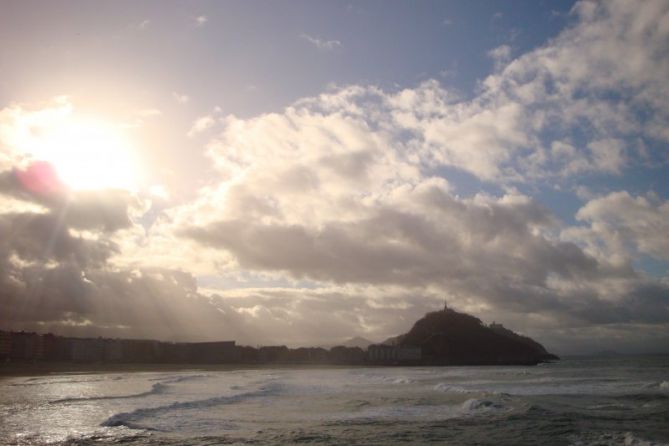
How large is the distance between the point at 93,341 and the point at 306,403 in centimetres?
11328

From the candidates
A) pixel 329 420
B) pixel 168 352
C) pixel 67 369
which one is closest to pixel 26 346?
pixel 67 369

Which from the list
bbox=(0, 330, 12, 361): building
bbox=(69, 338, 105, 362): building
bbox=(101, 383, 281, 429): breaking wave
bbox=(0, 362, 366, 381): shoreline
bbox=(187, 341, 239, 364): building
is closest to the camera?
bbox=(101, 383, 281, 429): breaking wave

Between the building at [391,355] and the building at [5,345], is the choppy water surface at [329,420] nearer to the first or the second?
the building at [5,345]

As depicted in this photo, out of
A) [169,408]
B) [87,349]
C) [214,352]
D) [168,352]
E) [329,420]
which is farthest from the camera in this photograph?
[214,352]

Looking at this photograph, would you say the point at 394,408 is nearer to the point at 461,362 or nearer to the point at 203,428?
the point at 203,428

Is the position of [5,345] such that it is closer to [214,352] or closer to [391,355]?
[214,352]

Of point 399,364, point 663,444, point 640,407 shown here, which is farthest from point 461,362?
point 663,444

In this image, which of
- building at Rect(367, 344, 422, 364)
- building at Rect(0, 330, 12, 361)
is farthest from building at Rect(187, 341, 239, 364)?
building at Rect(0, 330, 12, 361)

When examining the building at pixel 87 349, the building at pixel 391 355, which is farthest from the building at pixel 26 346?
the building at pixel 391 355

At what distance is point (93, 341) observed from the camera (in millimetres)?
128250

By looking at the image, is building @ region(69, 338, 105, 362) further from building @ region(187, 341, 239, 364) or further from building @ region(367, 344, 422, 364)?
building @ region(367, 344, 422, 364)

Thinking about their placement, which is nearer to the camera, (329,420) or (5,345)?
(329,420)

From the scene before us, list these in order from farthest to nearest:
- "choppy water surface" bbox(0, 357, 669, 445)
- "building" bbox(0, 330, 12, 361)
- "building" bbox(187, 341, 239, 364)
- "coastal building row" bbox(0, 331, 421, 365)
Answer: "building" bbox(187, 341, 239, 364) < "coastal building row" bbox(0, 331, 421, 365) < "building" bbox(0, 330, 12, 361) < "choppy water surface" bbox(0, 357, 669, 445)

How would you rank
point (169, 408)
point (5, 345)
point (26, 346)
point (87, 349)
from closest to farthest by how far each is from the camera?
point (169, 408), point (5, 345), point (26, 346), point (87, 349)
